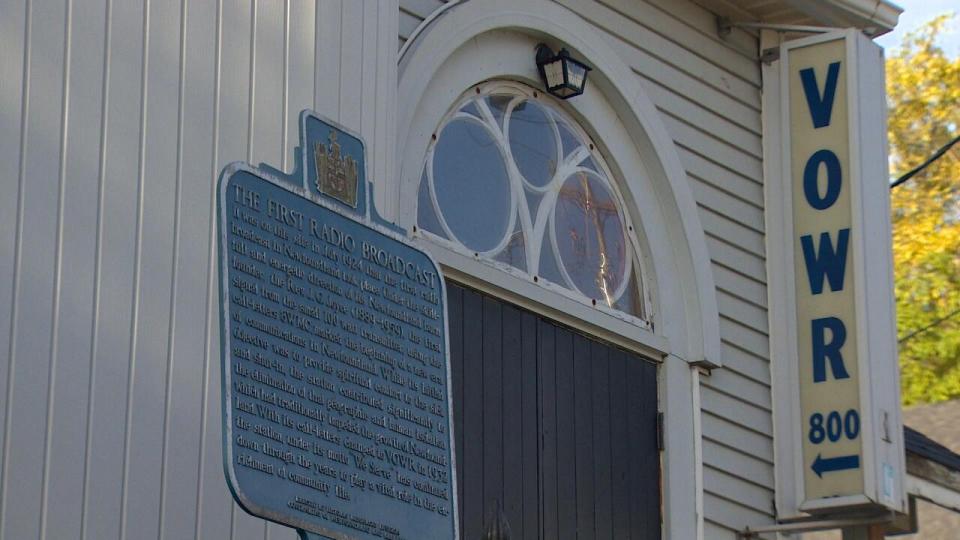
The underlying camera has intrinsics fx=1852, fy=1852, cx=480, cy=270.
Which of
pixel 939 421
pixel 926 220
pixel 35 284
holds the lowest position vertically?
pixel 35 284

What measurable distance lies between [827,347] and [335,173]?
5.64m

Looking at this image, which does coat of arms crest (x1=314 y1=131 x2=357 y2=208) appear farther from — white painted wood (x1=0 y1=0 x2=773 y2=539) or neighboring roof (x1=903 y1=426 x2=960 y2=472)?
neighboring roof (x1=903 y1=426 x2=960 y2=472)

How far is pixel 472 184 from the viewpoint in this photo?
949cm

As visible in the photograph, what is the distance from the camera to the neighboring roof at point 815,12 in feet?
38.1

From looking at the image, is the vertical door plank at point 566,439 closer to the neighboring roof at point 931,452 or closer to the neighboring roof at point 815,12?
the neighboring roof at point 815,12

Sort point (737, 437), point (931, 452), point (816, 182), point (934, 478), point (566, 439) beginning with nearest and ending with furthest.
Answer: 1. point (566, 439)
2. point (737, 437)
3. point (816, 182)
4. point (934, 478)
5. point (931, 452)

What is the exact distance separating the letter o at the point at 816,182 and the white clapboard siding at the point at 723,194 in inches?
15.0

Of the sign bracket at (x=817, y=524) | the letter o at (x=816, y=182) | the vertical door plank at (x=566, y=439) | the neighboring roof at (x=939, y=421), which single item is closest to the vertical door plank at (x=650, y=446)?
the vertical door plank at (x=566, y=439)

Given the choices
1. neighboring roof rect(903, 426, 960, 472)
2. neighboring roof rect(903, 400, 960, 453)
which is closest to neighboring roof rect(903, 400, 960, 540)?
neighboring roof rect(903, 426, 960, 472)

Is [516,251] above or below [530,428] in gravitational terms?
above

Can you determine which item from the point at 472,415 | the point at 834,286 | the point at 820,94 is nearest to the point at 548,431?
the point at 472,415

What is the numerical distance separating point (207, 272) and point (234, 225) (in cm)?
116

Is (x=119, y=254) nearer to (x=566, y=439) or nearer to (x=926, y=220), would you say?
(x=566, y=439)

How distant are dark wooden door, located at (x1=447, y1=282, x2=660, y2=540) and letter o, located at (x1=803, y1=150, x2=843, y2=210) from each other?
162cm
